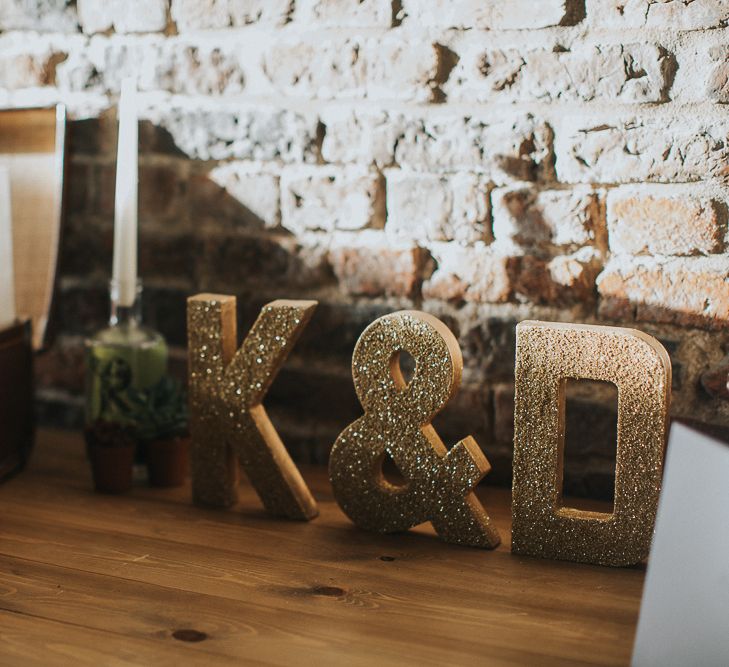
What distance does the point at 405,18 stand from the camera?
1.23 meters

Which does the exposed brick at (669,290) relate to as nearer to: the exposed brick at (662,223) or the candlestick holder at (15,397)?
the exposed brick at (662,223)

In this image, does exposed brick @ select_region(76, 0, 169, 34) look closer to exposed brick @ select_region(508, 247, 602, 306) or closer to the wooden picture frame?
the wooden picture frame

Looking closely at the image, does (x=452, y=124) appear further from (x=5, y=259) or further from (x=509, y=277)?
(x=5, y=259)

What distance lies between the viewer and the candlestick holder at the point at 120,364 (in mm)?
1276

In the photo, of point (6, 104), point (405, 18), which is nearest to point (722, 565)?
point (405, 18)

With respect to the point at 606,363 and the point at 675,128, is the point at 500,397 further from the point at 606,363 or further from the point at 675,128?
the point at 675,128

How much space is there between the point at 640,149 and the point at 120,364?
73cm

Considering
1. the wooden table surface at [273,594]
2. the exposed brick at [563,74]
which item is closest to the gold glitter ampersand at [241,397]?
the wooden table surface at [273,594]

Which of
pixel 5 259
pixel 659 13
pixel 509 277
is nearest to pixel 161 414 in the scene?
pixel 5 259

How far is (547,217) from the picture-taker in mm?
1191

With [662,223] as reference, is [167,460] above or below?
below

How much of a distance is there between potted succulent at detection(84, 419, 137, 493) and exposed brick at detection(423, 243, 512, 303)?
0.44 meters

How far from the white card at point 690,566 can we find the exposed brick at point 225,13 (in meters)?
0.84

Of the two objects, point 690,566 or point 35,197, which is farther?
point 35,197
